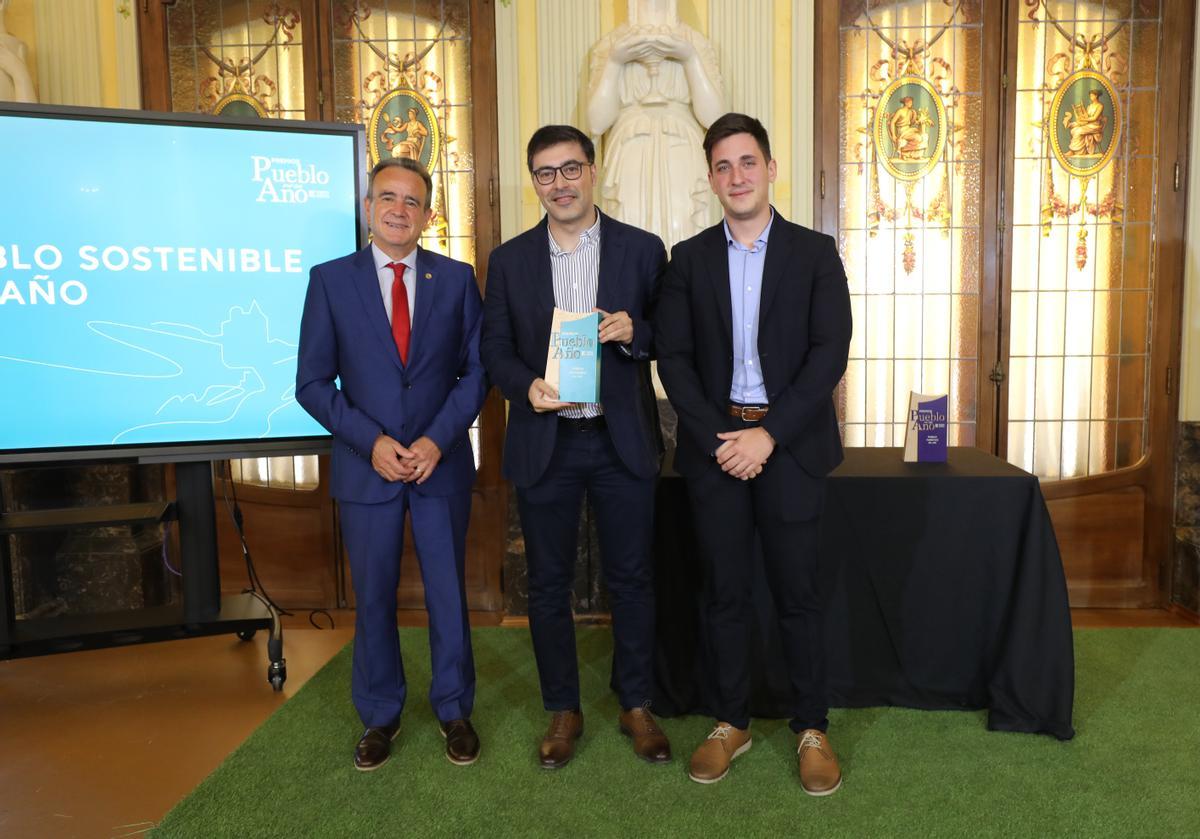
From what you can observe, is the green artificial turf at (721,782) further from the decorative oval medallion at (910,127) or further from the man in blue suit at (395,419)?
the decorative oval medallion at (910,127)

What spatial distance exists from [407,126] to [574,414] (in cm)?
242

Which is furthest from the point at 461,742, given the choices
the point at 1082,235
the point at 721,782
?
the point at 1082,235

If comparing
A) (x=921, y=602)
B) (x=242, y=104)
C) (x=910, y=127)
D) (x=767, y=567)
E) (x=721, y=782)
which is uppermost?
(x=242, y=104)

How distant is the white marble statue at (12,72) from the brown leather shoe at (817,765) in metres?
4.06

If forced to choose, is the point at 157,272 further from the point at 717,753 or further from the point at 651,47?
the point at 717,753

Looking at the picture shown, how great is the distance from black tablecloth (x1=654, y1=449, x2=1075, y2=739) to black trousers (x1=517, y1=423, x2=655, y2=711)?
0.85ft

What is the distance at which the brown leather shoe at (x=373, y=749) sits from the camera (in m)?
2.38

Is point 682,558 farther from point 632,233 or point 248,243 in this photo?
point 248,243

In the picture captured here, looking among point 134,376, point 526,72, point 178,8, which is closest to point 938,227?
point 526,72

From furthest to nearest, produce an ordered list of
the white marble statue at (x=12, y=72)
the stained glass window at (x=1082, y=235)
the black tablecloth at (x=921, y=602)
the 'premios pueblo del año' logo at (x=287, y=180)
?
the stained glass window at (x=1082, y=235), the white marble statue at (x=12, y=72), the 'premios pueblo del año' logo at (x=287, y=180), the black tablecloth at (x=921, y=602)

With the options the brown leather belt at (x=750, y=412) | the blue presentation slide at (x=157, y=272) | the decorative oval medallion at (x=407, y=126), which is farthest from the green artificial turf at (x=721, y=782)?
the decorative oval medallion at (x=407, y=126)

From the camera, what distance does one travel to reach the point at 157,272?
2.87 m

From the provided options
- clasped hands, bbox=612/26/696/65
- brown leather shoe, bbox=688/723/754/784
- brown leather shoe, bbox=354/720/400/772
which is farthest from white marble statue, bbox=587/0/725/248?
brown leather shoe, bbox=354/720/400/772

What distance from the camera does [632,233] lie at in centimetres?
232
